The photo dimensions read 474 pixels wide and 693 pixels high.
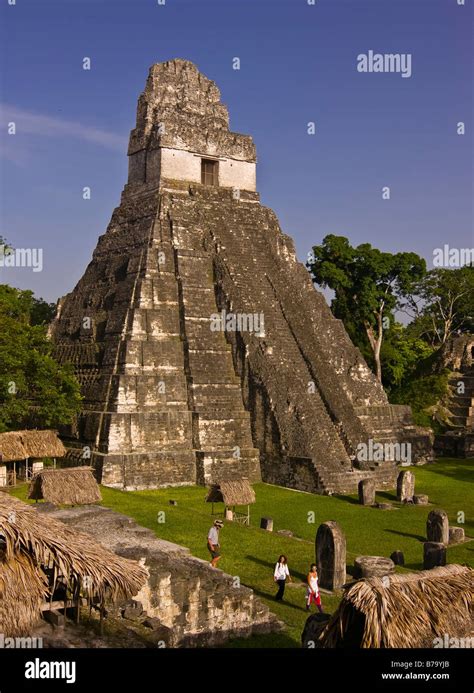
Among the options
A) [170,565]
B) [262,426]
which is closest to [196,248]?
[262,426]

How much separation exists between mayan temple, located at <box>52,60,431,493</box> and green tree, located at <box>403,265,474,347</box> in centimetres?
2085

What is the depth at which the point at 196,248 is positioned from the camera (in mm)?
28969

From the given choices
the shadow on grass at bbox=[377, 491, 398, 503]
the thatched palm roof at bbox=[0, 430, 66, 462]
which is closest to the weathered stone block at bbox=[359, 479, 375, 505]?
the shadow on grass at bbox=[377, 491, 398, 503]

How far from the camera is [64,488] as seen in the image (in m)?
18.3

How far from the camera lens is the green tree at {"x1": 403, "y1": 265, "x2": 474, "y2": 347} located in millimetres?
49906

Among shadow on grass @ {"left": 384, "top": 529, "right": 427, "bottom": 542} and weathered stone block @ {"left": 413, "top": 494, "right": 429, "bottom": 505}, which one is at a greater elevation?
weathered stone block @ {"left": 413, "top": 494, "right": 429, "bottom": 505}

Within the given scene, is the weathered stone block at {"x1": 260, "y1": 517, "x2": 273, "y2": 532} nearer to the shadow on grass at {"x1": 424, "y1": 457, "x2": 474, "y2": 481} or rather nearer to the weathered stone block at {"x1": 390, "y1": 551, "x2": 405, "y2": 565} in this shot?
the weathered stone block at {"x1": 390, "y1": 551, "x2": 405, "y2": 565}

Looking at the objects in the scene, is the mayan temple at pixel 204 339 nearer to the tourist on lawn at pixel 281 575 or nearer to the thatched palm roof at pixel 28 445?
the thatched palm roof at pixel 28 445

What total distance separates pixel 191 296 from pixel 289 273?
5833 mm

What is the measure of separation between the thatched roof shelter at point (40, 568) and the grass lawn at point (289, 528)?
123 inches

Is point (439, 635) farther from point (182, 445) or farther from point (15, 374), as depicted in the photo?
point (15, 374)

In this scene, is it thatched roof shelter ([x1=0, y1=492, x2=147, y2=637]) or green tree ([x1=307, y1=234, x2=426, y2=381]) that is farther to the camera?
green tree ([x1=307, y1=234, x2=426, y2=381])

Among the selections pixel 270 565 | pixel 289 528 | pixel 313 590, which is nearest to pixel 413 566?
pixel 270 565

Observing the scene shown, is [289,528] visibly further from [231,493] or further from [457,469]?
[457,469]
